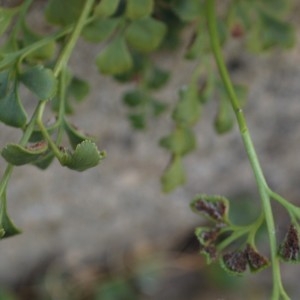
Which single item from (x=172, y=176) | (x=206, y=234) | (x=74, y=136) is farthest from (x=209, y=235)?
(x=172, y=176)

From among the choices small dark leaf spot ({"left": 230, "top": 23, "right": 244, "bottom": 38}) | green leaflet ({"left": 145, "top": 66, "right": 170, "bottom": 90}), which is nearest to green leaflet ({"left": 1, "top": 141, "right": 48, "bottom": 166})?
green leaflet ({"left": 145, "top": 66, "right": 170, "bottom": 90})

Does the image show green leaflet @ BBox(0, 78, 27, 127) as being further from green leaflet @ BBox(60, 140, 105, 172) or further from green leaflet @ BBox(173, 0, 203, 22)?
green leaflet @ BBox(173, 0, 203, 22)

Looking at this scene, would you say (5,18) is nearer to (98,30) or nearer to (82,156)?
(98,30)

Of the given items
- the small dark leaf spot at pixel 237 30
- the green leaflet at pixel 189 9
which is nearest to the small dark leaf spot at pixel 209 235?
the green leaflet at pixel 189 9

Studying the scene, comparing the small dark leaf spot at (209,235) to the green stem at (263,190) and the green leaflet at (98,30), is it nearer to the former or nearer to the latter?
the green stem at (263,190)

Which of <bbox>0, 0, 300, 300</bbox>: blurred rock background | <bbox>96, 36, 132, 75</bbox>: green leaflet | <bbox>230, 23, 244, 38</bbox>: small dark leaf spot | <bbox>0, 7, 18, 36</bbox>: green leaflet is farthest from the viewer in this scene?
<bbox>0, 0, 300, 300</bbox>: blurred rock background
